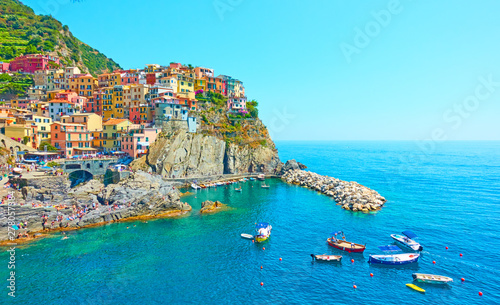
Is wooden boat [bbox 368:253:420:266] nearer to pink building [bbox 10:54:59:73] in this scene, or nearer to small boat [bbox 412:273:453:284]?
small boat [bbox 412:273:453:284]

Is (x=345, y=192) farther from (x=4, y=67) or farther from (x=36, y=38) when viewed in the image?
(x=36, y=38)

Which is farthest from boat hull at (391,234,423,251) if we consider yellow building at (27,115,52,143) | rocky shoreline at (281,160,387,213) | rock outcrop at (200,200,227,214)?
yellow building at (27,115,52,143)

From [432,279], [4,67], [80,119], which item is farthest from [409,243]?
[4,67]

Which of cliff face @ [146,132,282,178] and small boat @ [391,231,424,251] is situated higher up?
cliff face @ [146,132,282,178]

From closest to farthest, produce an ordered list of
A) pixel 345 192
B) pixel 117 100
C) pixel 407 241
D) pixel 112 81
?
pixel 407 241, pixel 345 192, pixel 117 100, pixel 112 81

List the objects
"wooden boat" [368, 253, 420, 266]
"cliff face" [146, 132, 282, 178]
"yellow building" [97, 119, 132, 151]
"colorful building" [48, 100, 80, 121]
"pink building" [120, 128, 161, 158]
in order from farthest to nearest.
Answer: "colorful building" [48, 100, 80, 121], "cliff face" [146, 132, 282, 178], "yellow building" [97, 119, 132, 151], "pink building" [120, 128, 161, 158], "wooden boat" [368, 253, 420, 266]

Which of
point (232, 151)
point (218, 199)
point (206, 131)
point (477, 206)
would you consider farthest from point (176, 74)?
point (477, 206)

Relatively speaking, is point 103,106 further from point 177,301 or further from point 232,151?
point 177,301
